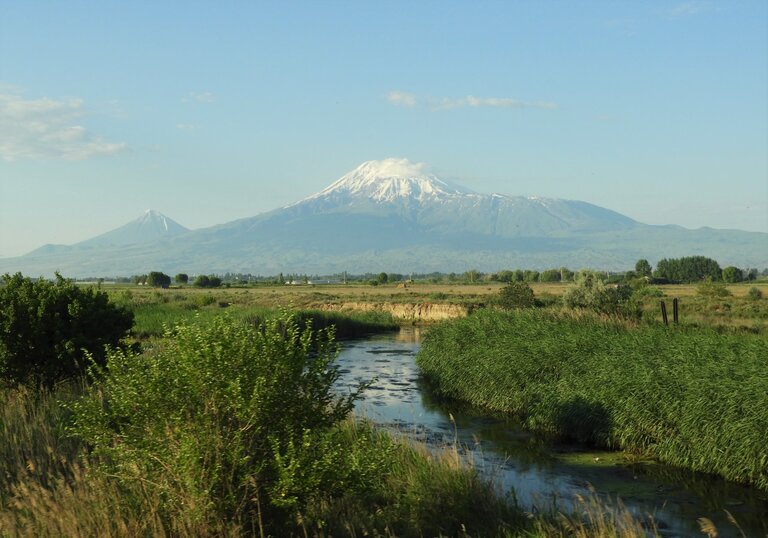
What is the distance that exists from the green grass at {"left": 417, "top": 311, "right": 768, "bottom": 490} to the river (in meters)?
0.61

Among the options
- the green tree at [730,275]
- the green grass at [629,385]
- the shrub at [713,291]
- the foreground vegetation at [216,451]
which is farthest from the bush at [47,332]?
the green tree at [730,275]

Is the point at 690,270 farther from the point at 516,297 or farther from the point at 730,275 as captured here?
the point at 516,297

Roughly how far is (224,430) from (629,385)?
13.7 m

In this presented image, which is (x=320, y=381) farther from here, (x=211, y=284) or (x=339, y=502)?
(x=211, y=284)

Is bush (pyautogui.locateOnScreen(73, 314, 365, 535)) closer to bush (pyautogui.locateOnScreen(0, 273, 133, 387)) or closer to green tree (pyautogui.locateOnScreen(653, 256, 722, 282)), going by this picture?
bush (pyautogui.locateOnScreen(0, 273, 133, 387))

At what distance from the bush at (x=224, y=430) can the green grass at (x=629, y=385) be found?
10.5 m

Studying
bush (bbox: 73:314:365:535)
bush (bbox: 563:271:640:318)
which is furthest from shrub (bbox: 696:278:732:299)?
bush (bbox: 73:314:365:535)

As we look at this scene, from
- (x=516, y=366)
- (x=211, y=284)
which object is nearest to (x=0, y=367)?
(x=516, y=366)

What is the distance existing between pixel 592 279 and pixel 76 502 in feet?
143

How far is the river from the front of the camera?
13.7m

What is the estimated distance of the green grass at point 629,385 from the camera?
1588 cm

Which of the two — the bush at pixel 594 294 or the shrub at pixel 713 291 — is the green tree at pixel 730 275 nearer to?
the shrub at pixel 713 291

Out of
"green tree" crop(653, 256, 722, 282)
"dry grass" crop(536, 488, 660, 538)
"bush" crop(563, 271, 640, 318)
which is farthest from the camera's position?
"green tree" crop(653, 256, 722, 282)

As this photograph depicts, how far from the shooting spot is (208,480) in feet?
28.0
